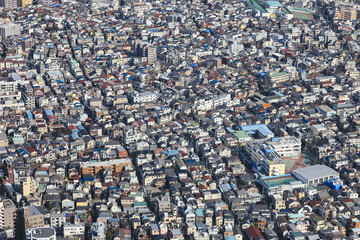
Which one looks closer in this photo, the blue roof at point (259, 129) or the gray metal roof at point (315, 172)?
the gray metal roof at point (315, 172)

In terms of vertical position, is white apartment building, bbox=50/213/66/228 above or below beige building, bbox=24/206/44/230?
below

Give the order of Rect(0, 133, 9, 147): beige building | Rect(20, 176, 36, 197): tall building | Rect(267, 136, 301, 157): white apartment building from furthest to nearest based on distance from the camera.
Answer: Rect(0, 133, 9, 147): beige building < Rect(267, 136, 301, 157): white apartment building < Rect(20, 176, 36, 197): tall building

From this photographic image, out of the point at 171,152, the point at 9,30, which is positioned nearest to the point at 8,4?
the point at 9,30

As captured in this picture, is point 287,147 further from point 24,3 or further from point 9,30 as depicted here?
point 24,3

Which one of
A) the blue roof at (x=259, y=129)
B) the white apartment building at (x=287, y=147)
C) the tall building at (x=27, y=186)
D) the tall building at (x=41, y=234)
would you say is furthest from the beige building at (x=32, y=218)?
the blue roof at (x=259, y=129)

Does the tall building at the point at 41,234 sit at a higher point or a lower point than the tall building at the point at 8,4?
higher

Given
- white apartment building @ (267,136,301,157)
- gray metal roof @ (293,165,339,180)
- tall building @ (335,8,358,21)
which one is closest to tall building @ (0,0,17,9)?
tall building @ (335,8,358,21)

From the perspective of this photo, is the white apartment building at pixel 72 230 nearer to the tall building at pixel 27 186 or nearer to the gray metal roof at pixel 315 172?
the tall building at pixel 27 186

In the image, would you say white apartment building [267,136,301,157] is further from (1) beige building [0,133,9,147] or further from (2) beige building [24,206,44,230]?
(1) beige building [0,133,9,147]

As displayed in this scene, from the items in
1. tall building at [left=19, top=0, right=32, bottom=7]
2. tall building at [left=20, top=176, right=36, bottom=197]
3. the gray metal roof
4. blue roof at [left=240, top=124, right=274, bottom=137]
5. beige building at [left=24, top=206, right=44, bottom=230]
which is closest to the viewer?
beige building at [left=24, top=206, right=44, bottom=230]

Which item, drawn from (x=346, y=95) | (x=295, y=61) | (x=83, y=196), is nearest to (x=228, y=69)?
(x=295, y=61)
